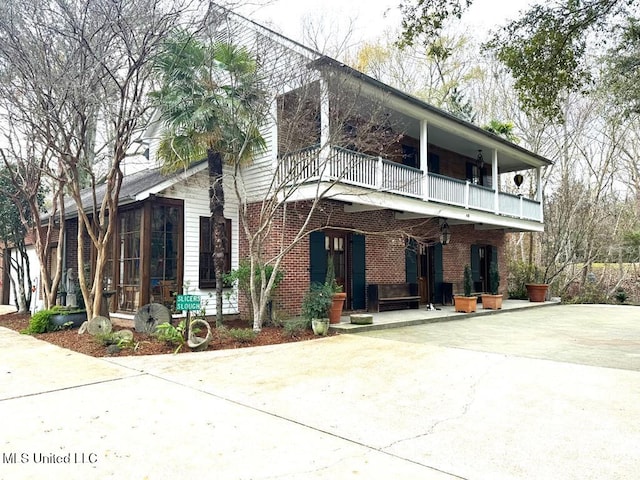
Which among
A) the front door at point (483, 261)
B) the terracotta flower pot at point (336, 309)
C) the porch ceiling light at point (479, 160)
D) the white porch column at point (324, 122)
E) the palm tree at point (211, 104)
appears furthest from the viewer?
the front door at point (483, 261)

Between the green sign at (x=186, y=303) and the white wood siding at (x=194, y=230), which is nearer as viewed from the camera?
the green sign at (x=186, y=303)

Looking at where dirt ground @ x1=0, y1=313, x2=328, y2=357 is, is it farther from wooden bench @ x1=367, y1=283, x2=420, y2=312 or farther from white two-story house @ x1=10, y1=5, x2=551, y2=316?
wooden bench @ x1=367, y1=283, x2=420, y2=312

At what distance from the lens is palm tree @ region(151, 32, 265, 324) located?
30.5 feet

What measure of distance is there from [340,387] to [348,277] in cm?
723

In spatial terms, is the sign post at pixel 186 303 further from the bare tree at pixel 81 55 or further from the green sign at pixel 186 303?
the bare tree at pixel 81 55

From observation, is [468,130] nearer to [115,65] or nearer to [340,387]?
[115,65]

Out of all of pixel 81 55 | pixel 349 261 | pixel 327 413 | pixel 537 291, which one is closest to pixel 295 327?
pixel 349 261

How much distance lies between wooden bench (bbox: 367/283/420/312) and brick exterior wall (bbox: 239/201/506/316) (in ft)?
1.02

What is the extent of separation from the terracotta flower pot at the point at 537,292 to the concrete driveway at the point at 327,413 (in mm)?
10062

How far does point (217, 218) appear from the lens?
9.88 meters

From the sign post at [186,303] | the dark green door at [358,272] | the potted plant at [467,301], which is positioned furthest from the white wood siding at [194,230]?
the potted plant at [467,301]

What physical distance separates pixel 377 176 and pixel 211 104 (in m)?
4.10

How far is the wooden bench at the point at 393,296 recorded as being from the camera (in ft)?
42.7

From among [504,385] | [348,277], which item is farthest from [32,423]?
[348,277]
